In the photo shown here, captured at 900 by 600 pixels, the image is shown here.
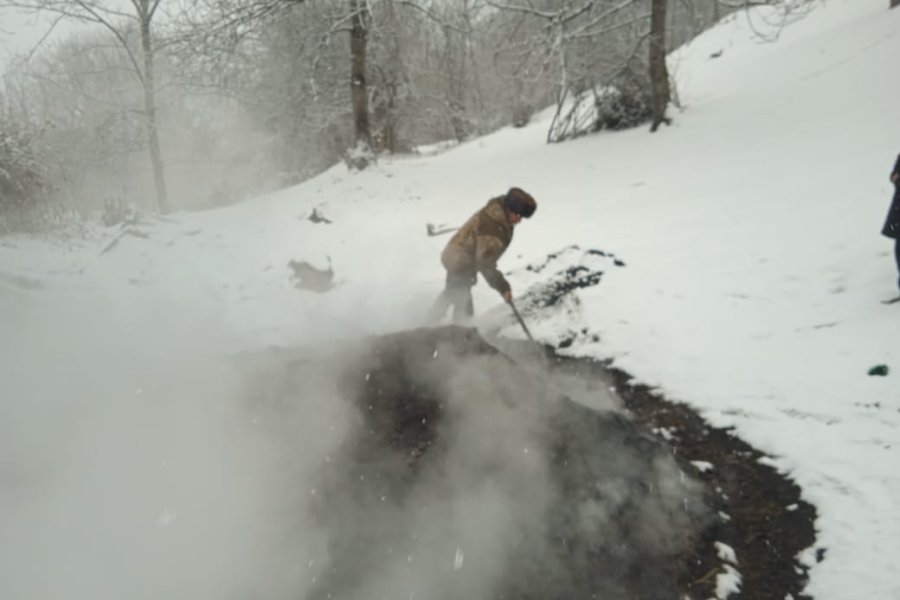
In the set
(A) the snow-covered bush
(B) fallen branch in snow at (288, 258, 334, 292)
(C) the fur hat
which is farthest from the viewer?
(A) the snow-covered bush

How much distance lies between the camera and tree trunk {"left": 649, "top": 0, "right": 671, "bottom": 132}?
31.7 feet

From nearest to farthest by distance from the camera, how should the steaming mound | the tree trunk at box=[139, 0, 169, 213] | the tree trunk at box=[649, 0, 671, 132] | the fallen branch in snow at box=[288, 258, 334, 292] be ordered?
1. the steaming mound
2. the fallen branch in snow at box=[288, 258, 334, 292]
3. the tree trunk at box=[649, 0, 671, 132]
4. the tree trunk at box=[139, 0, 169, 213]

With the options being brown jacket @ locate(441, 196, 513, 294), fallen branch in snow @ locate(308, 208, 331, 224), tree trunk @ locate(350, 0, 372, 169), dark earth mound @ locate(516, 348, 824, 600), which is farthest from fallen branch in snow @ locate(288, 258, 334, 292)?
tree trunk @ locate(350, 0, 372, 169)

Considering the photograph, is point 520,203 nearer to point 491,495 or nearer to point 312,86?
point 491,495

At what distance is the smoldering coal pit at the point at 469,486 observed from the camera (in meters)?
2.64

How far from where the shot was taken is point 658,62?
9.77 meters

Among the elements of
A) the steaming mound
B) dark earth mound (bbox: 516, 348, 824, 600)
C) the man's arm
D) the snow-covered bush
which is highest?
the snow-covered bush

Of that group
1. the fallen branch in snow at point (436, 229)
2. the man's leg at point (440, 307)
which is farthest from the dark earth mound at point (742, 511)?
the fallen branch in snow at point (436, 229)

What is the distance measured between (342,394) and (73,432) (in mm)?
1505

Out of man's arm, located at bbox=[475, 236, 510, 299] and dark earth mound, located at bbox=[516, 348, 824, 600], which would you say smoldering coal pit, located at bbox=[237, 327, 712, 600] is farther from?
man's arm, located at bbox=[475, 236, 510, 299]

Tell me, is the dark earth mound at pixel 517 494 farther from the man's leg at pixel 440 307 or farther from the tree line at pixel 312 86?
the tree line at pixel 312 86

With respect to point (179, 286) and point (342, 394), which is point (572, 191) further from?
point (342, 394)

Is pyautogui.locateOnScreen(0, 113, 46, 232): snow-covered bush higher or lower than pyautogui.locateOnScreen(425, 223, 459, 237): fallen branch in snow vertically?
higher

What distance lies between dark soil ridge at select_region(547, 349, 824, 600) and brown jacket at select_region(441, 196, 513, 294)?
5.45 feet
